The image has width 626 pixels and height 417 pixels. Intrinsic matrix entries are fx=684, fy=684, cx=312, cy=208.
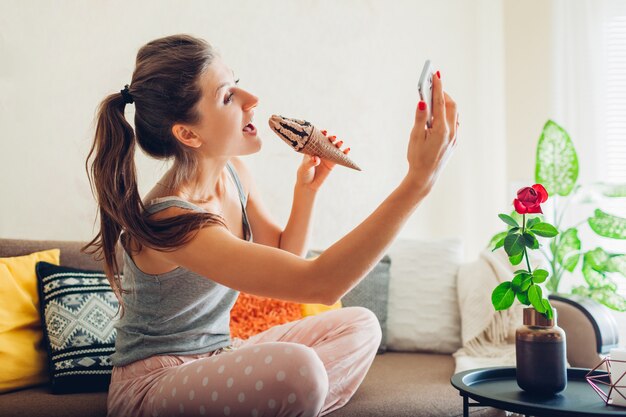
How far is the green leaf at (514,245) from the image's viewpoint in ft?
5.18

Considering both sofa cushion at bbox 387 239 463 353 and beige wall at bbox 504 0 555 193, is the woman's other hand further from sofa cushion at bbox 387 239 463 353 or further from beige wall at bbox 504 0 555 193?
beige wall at bbox 504 0 555 193

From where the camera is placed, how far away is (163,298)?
1.66 m

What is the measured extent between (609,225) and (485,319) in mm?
762

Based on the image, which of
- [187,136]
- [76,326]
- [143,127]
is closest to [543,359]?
[187,136]

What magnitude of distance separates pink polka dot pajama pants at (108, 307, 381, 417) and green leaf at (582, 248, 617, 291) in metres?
1.50

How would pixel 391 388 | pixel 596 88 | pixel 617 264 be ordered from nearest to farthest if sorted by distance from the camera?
pixel 391 388, pixel 617 264, pixel 596 88

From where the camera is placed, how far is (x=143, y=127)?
1736mm

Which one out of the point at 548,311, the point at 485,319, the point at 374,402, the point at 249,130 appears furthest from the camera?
the point at 485,319

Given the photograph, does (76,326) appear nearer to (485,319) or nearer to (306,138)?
(306,138)

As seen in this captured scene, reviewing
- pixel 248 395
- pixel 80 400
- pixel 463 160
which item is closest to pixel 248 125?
pixel 248 395

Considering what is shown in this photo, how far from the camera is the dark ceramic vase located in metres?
1.52

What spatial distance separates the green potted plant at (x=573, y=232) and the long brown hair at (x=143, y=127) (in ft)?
5.16

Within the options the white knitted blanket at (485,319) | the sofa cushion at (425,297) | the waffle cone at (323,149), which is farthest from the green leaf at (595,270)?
the waffle cone at (323,149)

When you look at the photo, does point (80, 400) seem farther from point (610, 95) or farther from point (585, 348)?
point (610, 95)
